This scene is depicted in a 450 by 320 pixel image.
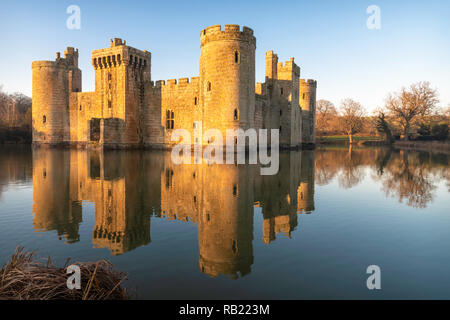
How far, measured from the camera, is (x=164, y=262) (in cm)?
463

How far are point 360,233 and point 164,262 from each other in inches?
166

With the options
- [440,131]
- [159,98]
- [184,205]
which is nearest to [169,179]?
[184,205]

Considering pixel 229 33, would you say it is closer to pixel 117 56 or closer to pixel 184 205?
Result: pixel 117 56

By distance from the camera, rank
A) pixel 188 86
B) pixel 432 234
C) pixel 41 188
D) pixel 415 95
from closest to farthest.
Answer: pixel 432 234 < pixel 41 188 < pixel 188 86 < pixel 415 95

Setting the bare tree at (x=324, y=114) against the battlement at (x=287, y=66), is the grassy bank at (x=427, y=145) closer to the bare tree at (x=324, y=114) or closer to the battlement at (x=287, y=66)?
the battlement at (x=287, y=66)

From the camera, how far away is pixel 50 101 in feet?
122

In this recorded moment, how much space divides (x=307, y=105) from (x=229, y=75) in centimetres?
2199

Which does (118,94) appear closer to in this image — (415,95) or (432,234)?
(432,234)

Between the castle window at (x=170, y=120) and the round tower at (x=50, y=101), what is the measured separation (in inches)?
599

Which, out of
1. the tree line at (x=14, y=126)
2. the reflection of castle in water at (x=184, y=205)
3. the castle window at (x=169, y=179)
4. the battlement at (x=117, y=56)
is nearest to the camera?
the reflection of castle in water at (x=184, y=205)

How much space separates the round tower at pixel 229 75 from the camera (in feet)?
78.9

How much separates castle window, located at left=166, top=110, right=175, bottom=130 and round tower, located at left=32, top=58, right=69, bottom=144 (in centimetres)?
1522

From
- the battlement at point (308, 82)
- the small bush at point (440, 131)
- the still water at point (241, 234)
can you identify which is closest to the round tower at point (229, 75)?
the still water at point (241, 234)
